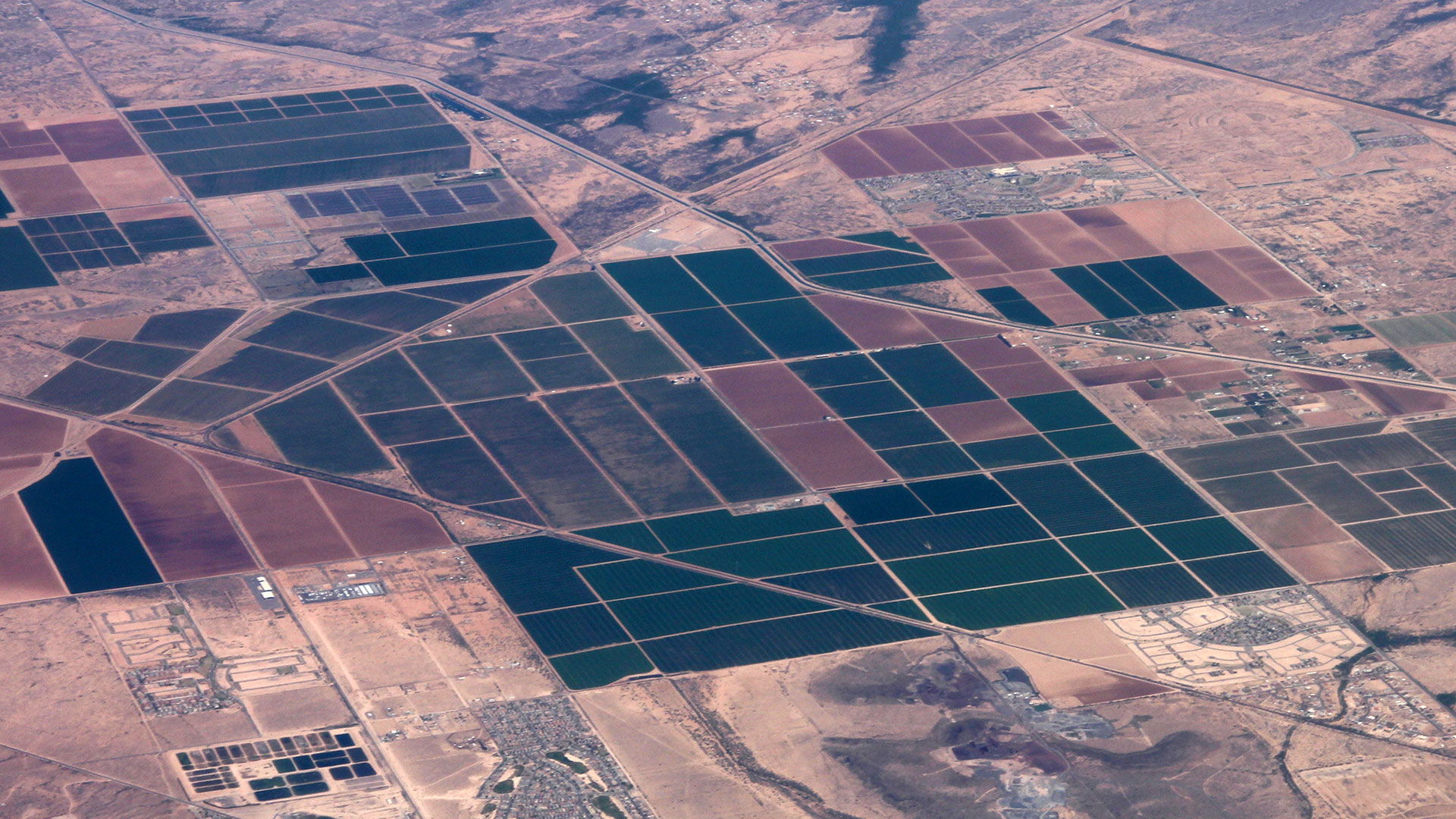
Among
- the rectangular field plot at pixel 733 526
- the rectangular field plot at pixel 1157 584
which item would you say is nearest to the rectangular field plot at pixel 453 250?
the rectangular field plot at pixel 733 526

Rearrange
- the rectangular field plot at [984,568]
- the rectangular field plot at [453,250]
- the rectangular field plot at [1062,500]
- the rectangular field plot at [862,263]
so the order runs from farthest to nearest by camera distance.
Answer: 1. the rectangular field plot at [862,263]
2. the rectangular field plot at [453,250]
3. the rectangular field plot at [1062,500]
4. the rectangular field plot at [984,568]

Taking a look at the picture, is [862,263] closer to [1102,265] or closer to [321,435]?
[1102,265]

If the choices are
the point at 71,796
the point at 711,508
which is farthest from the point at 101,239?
the point at 71,796

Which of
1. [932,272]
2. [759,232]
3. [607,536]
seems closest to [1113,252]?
[932,272]

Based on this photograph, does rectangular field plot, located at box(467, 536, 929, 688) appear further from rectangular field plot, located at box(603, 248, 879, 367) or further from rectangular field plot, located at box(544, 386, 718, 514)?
rectangular field plot, located at box(603, 248, 879, 367)

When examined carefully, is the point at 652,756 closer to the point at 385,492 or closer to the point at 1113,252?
the point at 385,492

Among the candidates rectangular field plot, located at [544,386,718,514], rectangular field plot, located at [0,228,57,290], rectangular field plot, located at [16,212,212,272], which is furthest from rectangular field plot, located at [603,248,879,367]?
rectangular field plot, located at [0,228,57,290]

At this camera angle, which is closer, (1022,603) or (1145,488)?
(1022,603)

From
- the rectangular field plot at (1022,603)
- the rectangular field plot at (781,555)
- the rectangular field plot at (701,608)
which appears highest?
the rectangular field plot at (781,555)

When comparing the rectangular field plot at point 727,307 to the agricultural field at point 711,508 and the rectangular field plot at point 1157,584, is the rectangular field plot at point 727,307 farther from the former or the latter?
the rectangular field plot at point 1157,584
